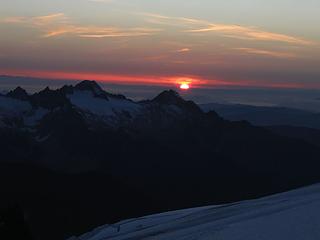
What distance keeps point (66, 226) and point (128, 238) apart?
145059mm

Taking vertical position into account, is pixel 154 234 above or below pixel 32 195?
above

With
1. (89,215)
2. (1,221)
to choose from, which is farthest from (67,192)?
(1,221)

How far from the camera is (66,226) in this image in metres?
168

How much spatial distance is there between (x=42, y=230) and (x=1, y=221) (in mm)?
135845

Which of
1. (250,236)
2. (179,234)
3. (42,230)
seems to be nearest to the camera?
(250,236)

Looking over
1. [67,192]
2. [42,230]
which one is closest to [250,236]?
[42,230]

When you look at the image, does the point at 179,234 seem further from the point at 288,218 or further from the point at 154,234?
the point at 288,218

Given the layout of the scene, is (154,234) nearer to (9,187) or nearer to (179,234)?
(179,234)

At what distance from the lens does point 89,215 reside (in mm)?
185500

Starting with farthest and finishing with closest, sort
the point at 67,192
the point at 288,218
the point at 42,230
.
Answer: the point at 67,192
the point at 42,230
the point at 288,218

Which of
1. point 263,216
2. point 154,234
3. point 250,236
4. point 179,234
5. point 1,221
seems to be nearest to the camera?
point 250,236

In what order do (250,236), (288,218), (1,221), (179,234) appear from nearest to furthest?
(250,236) < (288,218) < (179,234) < (1,221)

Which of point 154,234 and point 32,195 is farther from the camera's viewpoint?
point 32,195

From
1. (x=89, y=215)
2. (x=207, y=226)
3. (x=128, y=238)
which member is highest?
(x=207, y=226)
